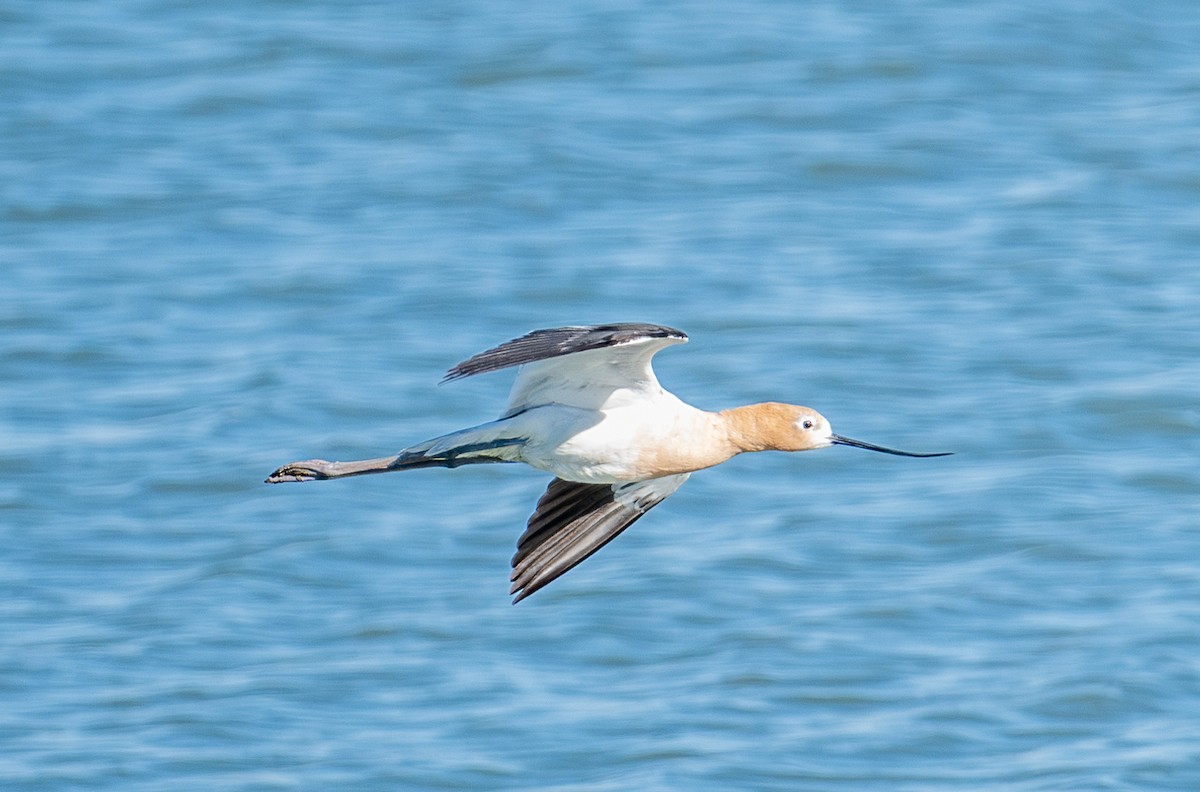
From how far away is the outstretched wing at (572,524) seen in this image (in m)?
10.5

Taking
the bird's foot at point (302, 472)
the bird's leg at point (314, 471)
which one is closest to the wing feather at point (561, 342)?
the bird's leg at point (314, 471)

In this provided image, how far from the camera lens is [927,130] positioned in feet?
76.0

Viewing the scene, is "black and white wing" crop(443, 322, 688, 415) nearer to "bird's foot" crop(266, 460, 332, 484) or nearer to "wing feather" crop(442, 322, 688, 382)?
"wing feather" crop(442, 322, 688, 382)

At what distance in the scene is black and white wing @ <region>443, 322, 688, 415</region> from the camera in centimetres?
855

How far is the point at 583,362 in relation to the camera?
939cm

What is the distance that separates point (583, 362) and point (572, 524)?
1406mm

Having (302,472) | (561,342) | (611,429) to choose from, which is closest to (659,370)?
(302,472)

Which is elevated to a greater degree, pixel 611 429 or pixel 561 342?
pixel 561 342

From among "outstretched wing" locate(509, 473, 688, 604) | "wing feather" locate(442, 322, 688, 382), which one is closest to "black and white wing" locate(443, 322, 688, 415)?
"wing feather" locate(442, 322, 688, 382)

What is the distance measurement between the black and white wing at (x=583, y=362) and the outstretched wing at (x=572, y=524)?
0.89 metres

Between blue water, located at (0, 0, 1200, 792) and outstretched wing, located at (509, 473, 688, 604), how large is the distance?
345 cm

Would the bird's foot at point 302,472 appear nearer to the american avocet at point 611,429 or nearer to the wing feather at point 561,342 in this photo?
the american avocet at point 611,429

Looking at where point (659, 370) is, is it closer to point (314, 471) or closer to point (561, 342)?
point (314, 471)

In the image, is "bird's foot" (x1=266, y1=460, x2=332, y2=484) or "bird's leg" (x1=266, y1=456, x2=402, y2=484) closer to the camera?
"bird's leg" (x1=266, y1=456, x2=402, y2=484)
